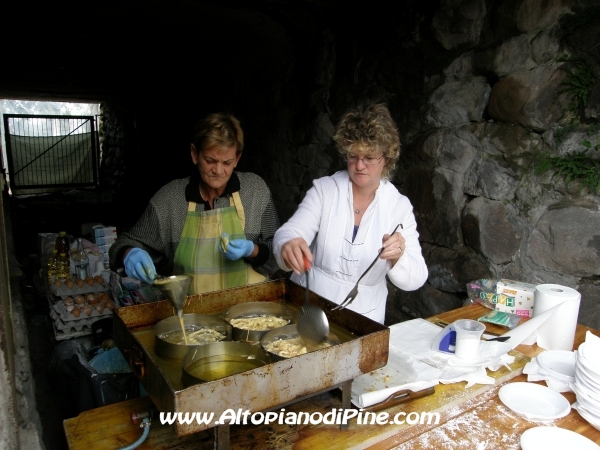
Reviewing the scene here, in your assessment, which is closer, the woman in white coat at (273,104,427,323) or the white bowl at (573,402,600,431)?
the white bowl at (573,402,600,431)

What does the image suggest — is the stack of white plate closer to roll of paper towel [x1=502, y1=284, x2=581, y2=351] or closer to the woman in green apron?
roll of paper towel [x1=502, y1=284, x2=581, y2=351]

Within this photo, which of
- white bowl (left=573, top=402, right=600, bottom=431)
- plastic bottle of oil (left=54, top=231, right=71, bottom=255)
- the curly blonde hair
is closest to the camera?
white bowl (left=573, top=402, right=600, bottom=431)

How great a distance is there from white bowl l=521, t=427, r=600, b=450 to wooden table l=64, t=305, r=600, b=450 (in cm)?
4

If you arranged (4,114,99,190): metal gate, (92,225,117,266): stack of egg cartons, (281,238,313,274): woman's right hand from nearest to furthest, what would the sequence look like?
1. (281,238,313,274): woman's right hand
2. (92,225,117,266): stack of egg cartons
3. (4,114,99,190): metal gate

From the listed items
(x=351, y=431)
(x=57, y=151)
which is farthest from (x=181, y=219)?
(x=57, y=151)

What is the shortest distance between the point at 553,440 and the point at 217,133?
178 cm

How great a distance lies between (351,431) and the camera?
4.33 ft

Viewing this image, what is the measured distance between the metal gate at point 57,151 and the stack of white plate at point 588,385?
1469cm

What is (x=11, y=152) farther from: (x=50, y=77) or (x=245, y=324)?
(x=245, y=324)

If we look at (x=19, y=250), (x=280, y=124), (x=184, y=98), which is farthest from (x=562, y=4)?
(x=19, y=250)

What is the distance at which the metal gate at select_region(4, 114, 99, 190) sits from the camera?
45.5 ft

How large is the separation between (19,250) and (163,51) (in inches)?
136

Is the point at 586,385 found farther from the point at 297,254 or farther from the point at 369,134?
the point at 369,134

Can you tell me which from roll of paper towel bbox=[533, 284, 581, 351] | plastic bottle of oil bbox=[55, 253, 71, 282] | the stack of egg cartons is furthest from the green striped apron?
the stack of egg cartons
